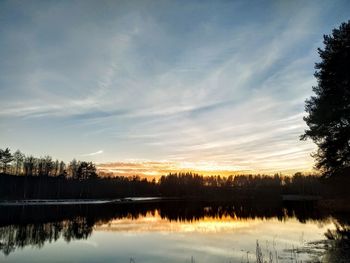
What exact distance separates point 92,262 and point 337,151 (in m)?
20.0

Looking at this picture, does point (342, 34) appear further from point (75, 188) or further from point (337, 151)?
point (75, 188)

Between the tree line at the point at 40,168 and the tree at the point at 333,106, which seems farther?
the tree line at the point at 40,168

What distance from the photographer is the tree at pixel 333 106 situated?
2241 centimetres

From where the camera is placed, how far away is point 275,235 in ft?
119

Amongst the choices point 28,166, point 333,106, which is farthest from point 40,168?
point 333,106

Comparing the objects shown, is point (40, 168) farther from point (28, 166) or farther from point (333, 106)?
point (333, 106)

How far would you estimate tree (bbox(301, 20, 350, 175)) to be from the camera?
22.4 m

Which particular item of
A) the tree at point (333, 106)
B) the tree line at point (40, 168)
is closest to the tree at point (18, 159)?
the tree line at point (40, 168)

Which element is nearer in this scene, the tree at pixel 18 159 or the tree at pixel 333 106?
the tree at pixel 333 106

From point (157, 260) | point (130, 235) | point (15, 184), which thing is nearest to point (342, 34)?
point (157, 260)

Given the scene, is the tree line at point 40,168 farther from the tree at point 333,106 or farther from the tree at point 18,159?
the tree at point 333,106

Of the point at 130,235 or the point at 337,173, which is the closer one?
the point at 337,173

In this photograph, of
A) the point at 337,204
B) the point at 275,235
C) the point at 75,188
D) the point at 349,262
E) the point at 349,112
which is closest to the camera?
the point at 349,262

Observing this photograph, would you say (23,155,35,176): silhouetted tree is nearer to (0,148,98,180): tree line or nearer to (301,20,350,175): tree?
(0,148,98,180): tree line
